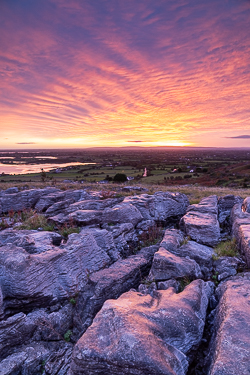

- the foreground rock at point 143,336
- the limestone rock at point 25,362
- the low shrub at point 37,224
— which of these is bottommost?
the limestone rock at point 25,362

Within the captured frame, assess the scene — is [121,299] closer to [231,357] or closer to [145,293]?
[145,293]

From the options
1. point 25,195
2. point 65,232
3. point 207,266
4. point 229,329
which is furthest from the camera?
point 25,195

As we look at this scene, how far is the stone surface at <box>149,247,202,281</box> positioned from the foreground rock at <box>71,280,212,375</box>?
151 cm

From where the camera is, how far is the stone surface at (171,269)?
855cm

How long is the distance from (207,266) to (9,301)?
858cm

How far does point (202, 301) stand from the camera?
683 cm

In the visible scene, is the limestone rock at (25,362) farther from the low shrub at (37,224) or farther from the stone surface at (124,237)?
the low shrub at (37,224)

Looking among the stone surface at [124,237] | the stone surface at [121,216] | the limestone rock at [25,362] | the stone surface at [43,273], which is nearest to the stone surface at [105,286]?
the stone surface at [43,273]

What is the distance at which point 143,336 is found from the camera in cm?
478

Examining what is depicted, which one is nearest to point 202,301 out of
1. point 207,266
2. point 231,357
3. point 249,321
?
point 249,321

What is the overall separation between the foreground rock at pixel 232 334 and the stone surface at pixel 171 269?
1.43 meters

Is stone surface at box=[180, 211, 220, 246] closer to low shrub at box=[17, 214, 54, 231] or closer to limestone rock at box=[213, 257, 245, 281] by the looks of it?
limestone rock at box=[213, 257, 245, 281]

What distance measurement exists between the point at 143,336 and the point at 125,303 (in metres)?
1.62

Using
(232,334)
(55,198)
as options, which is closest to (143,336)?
(232,334)
